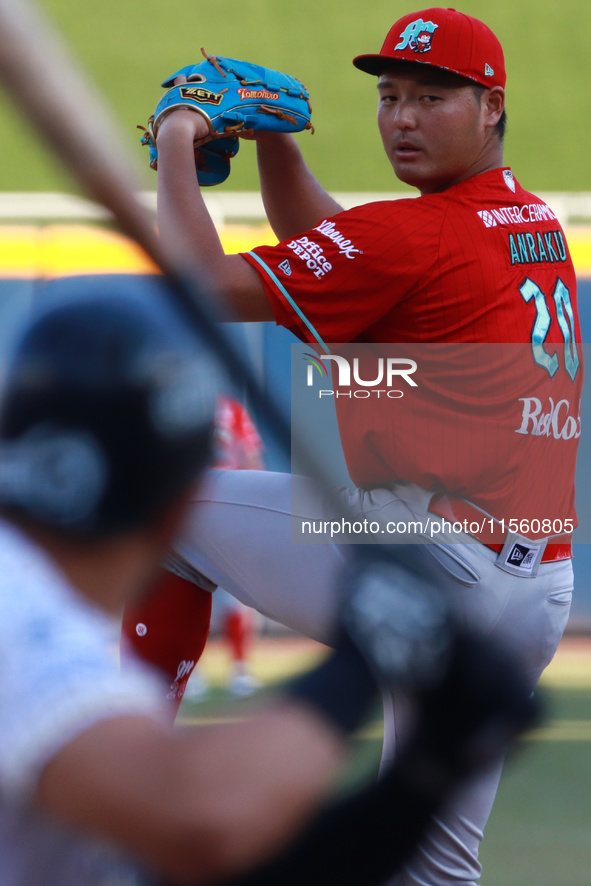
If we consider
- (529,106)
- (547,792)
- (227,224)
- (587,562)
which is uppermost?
(529,106)

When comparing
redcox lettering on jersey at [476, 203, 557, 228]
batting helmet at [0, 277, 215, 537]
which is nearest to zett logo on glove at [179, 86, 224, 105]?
redcox lettering on jersey at [476, 203, 557, 228]

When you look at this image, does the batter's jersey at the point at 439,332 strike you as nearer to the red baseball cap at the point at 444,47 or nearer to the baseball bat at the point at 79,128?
the red baseball cap at the point at 444,47

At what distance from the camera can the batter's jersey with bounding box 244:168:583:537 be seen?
207cm

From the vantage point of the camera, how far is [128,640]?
2.12m

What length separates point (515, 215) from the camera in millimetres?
2240

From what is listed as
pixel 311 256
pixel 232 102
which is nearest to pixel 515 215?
pixel 311 256

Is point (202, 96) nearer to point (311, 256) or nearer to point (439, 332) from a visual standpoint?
point (311, 256)

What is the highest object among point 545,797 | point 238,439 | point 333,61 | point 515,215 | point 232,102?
point 333,61

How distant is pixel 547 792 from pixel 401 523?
1.93 meters

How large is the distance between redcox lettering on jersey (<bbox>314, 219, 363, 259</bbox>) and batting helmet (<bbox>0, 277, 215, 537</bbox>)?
1107 mm

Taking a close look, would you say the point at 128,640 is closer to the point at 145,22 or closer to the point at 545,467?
the point at 545,467

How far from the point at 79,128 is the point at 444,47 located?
1.22 m

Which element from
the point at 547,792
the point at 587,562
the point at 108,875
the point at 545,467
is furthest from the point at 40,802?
the point at 587,562

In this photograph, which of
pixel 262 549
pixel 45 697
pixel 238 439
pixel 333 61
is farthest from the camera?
pixel 333 61
